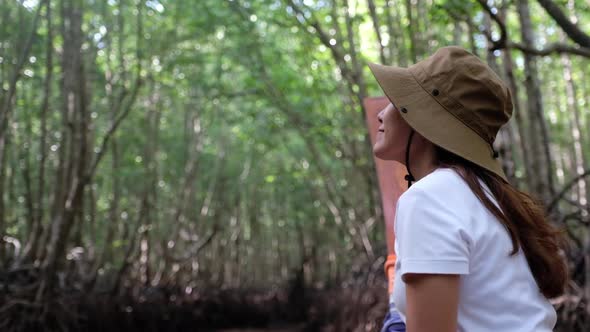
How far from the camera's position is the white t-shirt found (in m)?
1.00

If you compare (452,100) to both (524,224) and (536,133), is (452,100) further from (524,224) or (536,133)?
(536,133)

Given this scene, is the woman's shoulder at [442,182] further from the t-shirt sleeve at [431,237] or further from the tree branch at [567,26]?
the tree branch at [567,26]

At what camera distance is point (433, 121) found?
45.4 inches

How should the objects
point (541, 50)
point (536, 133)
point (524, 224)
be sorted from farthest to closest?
point (536, 133), point (541, 50), point (524, 224)

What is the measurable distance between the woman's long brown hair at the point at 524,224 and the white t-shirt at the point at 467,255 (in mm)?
22

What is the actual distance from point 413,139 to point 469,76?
6.2 inches

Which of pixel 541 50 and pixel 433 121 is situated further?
pixel 541 50

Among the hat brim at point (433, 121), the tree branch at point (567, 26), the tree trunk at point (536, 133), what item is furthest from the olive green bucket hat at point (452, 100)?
the tree trunk at point (536, 133)

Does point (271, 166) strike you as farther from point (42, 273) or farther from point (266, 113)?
point (42, 273)

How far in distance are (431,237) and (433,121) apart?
9.8 inches

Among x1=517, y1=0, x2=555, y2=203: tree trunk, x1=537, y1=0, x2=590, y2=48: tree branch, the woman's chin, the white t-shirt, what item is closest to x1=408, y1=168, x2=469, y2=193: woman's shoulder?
the white t-shirt

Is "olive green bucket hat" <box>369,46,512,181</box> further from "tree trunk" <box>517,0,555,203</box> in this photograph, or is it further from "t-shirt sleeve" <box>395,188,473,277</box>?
"tree trunk" <box>517,0,555,203</box>

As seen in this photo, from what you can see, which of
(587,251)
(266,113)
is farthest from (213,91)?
A: (587,251)

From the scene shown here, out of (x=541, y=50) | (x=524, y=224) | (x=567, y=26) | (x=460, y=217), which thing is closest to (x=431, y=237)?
(x=460, y=217)
